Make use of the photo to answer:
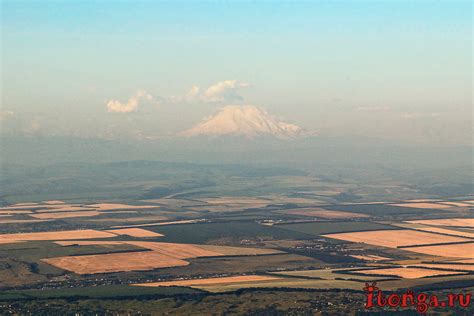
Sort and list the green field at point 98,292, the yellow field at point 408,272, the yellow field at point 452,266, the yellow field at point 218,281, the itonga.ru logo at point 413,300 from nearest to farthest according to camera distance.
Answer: the itonga.ru logo at point 413,300
the green field at point 98,292
the yellow field at point 218,281
the yellow field at point 408,272
the yellow field at point 452,266

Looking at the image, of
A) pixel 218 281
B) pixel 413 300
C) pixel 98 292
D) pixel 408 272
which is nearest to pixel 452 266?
pixel 408 272

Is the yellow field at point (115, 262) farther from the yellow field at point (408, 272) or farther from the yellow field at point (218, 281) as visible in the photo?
the yellow field at point (408, 272)

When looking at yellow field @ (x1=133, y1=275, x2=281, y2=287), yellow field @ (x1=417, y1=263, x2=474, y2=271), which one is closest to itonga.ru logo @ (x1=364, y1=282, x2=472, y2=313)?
yellow field @ (x1=133, y1=275, x2=281, y2=287)

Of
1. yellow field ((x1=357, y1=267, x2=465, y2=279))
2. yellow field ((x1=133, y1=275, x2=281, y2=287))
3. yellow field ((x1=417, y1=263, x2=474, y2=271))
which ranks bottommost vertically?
yellow field ((x1=133, y1=275, x2=281, y2=287))

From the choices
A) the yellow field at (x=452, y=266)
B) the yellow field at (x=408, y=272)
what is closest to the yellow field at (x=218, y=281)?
the yellow field at (x=408, y=272)

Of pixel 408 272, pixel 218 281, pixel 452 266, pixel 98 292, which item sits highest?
pixel 452 266

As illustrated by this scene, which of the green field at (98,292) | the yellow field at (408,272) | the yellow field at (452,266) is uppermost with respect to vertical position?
the yellow field at (452,266)

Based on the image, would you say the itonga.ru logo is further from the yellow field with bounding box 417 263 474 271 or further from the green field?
the yellow field with bounding box 417 263 474 271

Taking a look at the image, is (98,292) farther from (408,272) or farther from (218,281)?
(408,272)
